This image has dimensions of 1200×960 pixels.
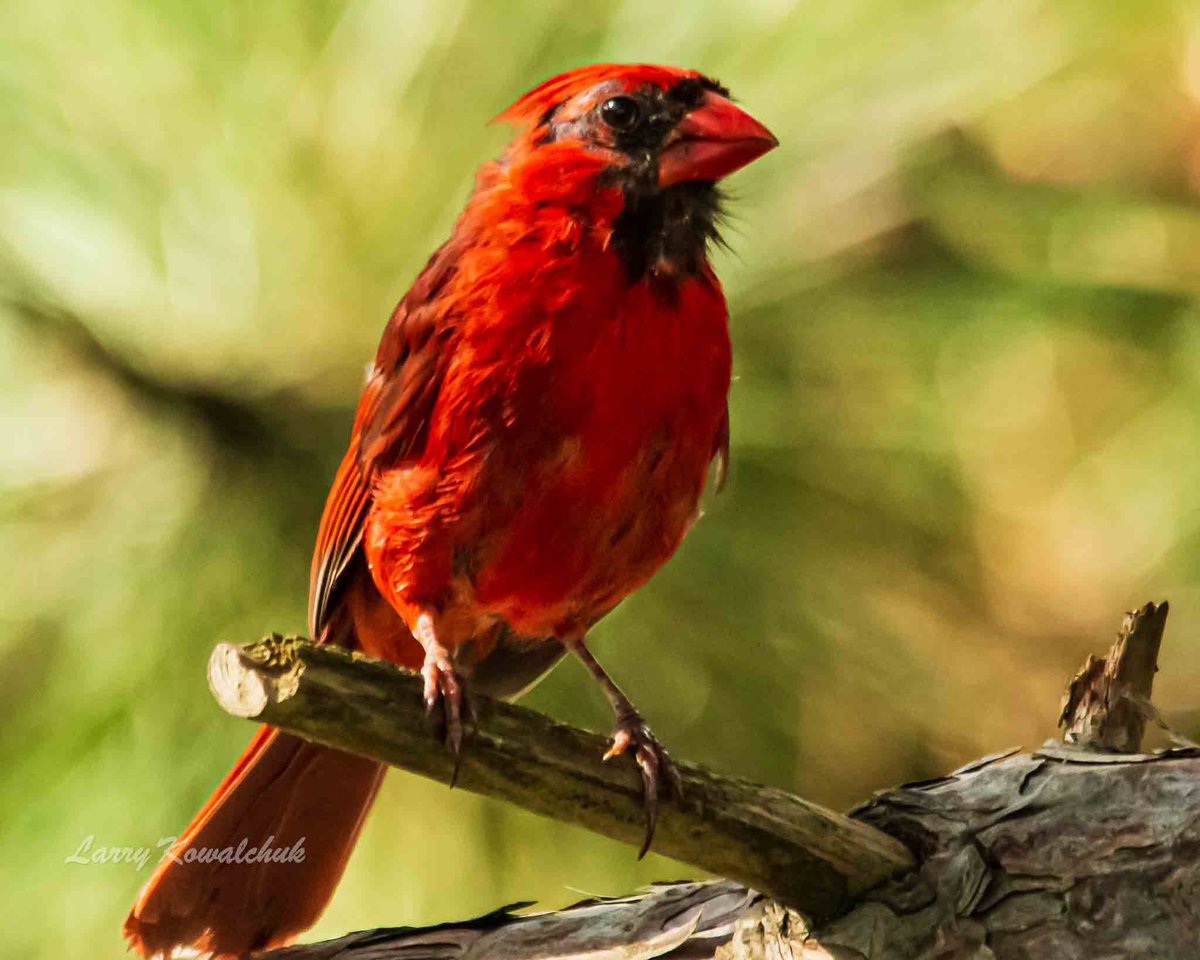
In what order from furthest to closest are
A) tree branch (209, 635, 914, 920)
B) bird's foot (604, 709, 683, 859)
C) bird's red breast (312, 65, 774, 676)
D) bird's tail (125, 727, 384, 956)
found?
bird's tail (125, 727, 384, 956) < bird's red breast (312, 65, 774, 676) < bird's foot (604, 709, 683, 859) < tree branch (209, 635, 914, 920)

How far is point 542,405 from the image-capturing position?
1.99 meters

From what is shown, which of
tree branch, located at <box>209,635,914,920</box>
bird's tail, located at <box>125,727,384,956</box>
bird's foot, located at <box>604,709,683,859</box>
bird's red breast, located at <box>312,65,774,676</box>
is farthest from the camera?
bird's tail, located at <box>125,727,384,956</box>

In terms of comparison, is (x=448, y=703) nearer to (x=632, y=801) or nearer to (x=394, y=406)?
(x=632, y=801)

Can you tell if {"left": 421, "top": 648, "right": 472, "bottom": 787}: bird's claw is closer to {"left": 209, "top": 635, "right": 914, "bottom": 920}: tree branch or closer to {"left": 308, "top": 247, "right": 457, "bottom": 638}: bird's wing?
{"left": 209, "top": 635, "right": 914, "bottom": 920}: tree branch

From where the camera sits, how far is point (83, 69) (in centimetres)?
238

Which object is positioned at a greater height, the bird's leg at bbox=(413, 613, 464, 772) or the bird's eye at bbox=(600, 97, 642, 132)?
the bird's eye at bbox=(600, 97, 642, 132)

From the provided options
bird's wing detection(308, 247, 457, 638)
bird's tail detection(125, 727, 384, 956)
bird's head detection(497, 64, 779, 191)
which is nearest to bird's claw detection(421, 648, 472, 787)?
bird's wing detection(308, 247, 457, 638)

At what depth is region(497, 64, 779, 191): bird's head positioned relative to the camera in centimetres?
206

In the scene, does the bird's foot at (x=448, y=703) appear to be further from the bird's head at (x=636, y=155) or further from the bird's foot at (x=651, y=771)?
the bird's head at (x=636, y=155)

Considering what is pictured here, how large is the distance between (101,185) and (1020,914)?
165 cm

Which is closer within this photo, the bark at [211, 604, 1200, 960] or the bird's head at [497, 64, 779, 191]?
the bark at [211, 604, 1200, 960]

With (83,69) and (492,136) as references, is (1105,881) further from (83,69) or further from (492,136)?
(83,69)

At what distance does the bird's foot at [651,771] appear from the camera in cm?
179

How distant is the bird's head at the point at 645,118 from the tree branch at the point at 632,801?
769 mm
